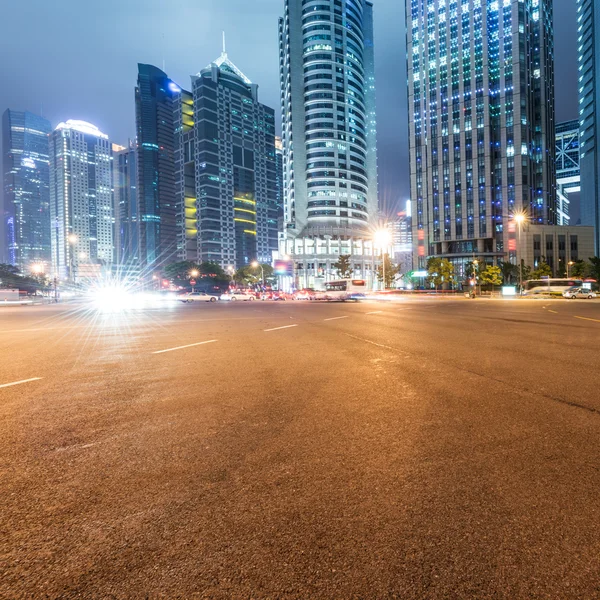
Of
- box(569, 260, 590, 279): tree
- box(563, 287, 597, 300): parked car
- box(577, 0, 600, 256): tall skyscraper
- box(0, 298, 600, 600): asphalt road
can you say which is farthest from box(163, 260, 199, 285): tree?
box(577, 0, 600, 256): tall skyscraper

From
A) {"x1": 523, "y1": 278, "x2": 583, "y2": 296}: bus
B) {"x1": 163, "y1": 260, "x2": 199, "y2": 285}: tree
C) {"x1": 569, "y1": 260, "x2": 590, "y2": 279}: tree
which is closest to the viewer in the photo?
{"x1": 523, "y1": 278, "x2": 583, "y2": 296}: bus

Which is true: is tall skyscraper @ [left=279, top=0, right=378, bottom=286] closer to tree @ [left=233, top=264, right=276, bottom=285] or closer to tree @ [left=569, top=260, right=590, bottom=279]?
tree @ [left=233, top=264, right=276, bottom=285]

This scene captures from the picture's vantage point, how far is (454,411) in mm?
4539

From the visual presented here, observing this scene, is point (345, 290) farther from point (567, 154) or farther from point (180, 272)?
point (567, 154)

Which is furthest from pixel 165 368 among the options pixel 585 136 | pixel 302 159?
pixel 585 136

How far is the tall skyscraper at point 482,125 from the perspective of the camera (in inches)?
3915

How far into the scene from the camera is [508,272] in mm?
88375

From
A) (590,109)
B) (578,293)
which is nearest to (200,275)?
(578,293)

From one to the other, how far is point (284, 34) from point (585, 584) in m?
181

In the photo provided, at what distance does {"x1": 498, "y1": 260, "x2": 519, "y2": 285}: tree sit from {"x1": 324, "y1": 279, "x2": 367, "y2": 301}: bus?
52.0m

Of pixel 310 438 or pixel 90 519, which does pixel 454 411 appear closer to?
pixel 310 438

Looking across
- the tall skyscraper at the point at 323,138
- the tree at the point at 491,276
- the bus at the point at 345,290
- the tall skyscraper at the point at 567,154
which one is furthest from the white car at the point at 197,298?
the tall skyscraper at the point at 567,154

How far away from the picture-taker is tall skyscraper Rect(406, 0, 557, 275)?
326 ft

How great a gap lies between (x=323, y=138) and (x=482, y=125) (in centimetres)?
5409
